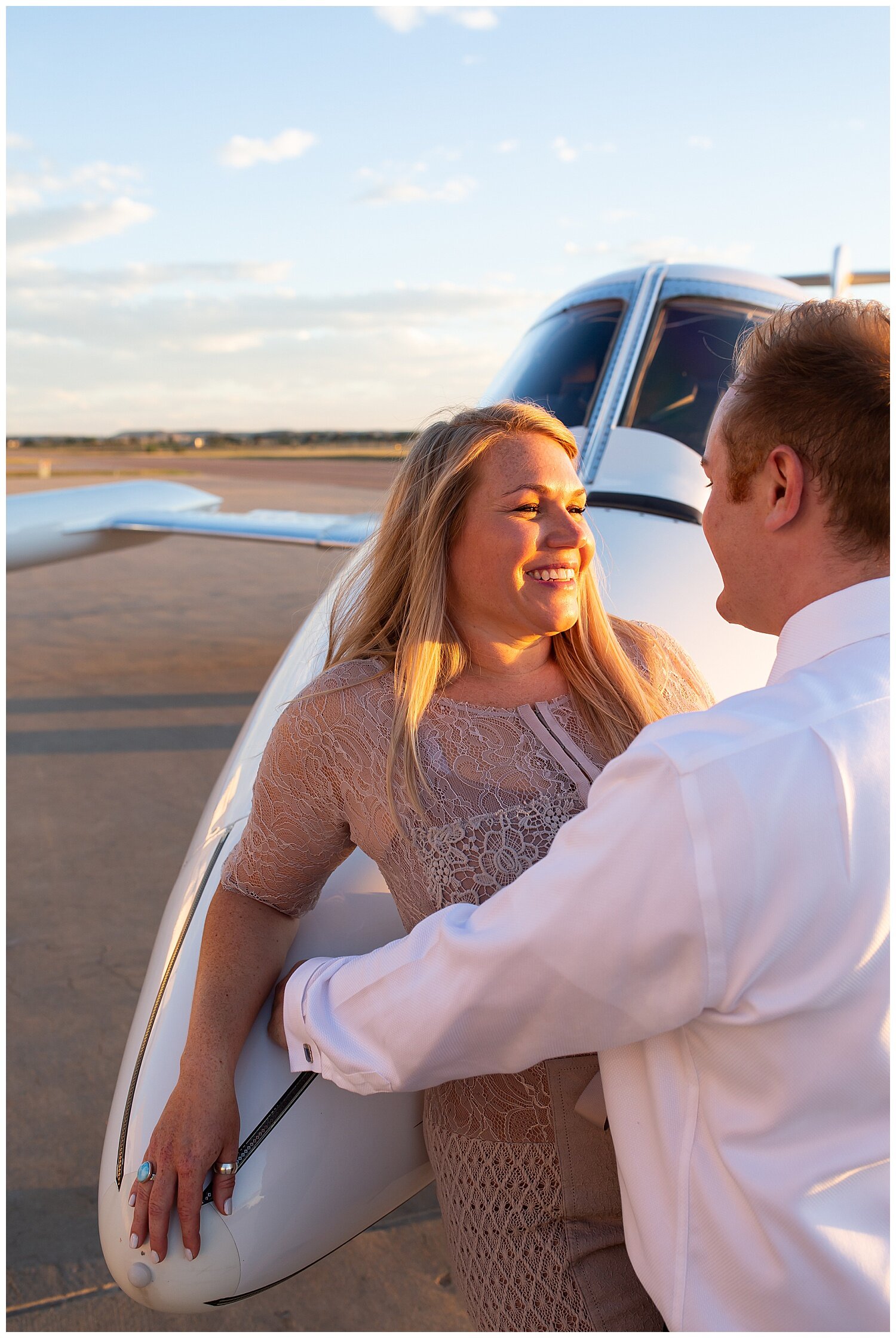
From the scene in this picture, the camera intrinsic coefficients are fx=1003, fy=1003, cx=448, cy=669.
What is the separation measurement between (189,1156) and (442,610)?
1149 millimetres

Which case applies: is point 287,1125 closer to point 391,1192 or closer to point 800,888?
point 391,1192

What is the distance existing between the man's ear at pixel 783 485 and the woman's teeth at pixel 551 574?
0.73m

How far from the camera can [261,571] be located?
57.0 ft

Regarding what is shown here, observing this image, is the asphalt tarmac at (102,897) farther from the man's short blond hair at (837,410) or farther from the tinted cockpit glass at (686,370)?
the tinted cockpit glass at (686,370)

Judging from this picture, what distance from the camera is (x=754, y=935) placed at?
3.62 ft

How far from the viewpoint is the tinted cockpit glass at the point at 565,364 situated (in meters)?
3.96

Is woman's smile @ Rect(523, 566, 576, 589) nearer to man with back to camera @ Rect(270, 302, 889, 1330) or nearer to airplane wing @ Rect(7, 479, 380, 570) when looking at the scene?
man with back to camera @ Rect(270, 302, 889, 1330)

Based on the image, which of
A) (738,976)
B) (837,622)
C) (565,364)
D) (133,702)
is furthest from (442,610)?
(133,702)

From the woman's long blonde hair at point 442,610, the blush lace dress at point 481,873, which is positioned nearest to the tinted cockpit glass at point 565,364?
the woman's long blonde hair at point 442,610

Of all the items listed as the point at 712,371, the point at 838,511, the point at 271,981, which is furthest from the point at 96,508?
the point at 838,511

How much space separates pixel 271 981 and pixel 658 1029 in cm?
107

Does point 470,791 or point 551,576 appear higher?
point 551,576

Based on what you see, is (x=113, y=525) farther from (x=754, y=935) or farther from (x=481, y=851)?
(x=754, y=935)

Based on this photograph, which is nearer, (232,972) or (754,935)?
(754,935)
